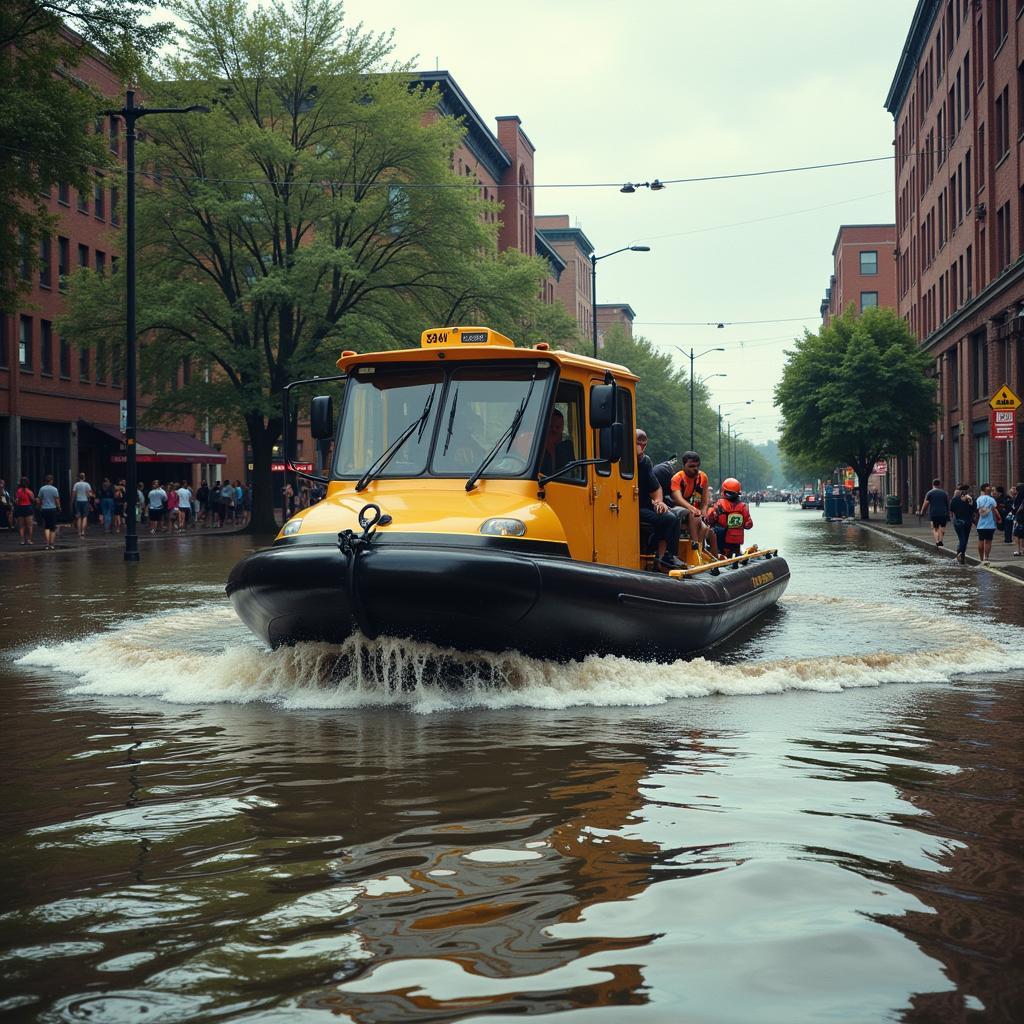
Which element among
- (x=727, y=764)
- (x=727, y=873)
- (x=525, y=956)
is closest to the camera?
(x=525, y=956)

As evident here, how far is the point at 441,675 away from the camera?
9.67 m

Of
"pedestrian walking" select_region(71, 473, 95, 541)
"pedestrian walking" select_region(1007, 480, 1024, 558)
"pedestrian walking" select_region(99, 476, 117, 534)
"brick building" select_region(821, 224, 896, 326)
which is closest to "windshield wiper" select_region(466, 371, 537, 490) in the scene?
"pedestrian walking" select_region(1007, 480, 1024, 558)

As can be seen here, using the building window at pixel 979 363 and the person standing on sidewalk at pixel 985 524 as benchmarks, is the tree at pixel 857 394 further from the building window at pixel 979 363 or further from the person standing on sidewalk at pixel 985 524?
the person standing on sidewalk at pixel 985 524

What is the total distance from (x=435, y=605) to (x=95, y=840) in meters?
3.81

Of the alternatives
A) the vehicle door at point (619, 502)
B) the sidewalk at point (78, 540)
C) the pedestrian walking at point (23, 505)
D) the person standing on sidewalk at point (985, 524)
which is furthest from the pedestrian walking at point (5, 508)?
the vehicle door at point (619, 502)

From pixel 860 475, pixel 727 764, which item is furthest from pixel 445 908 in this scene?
pixel 860 475

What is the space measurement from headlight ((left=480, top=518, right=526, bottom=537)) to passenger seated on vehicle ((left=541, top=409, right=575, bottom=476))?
0.76 meters

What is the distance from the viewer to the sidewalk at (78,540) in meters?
32.2

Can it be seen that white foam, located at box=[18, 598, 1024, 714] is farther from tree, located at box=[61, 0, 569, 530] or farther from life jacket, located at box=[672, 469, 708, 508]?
tree, located at box=[61, 0, 569, 530]

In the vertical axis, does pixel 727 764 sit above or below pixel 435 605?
below

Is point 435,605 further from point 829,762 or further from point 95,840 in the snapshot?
point 95,840

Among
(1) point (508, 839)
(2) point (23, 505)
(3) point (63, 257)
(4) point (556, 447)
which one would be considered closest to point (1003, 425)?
(4) point (556, 447)

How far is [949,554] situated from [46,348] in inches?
1218

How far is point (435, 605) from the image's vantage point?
29.6ft
